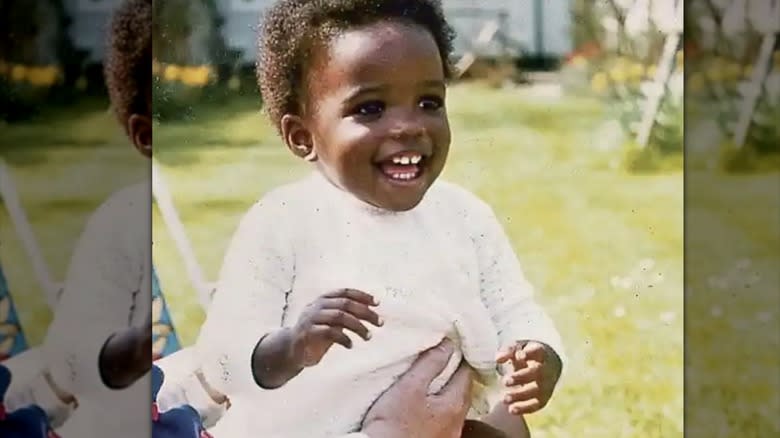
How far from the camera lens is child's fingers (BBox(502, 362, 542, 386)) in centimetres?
212

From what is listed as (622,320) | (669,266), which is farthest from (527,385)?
(669,266)

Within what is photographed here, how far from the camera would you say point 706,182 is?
2.18m

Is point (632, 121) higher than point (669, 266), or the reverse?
point (632, 121)

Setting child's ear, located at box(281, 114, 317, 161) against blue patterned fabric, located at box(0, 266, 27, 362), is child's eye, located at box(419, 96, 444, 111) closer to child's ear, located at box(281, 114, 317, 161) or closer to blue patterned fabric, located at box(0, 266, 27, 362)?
child's ear, located at box(281, 114, 317, 161)

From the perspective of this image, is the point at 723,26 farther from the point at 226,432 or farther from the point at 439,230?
the point at 226,432

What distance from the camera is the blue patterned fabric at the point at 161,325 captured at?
7.11 ft

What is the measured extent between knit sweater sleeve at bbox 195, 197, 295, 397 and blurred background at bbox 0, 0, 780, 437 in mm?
39

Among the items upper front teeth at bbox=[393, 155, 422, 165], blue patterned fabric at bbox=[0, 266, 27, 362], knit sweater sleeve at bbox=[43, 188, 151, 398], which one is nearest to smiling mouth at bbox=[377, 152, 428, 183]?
upper front teeth at bbox=[393, 155, 422, 165]

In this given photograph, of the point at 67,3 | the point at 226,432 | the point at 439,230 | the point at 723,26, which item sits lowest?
the point at 226,432

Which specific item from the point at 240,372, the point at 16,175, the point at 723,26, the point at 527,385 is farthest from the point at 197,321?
the point at 723,26

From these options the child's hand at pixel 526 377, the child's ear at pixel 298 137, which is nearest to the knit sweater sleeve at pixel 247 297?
the child's ear at pixel 298 137

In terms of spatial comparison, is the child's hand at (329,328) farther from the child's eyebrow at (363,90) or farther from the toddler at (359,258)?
the child's eyebrow at (363,90)

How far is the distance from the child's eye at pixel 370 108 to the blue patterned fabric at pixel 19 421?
2.99 feet

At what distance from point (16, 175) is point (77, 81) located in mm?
232
